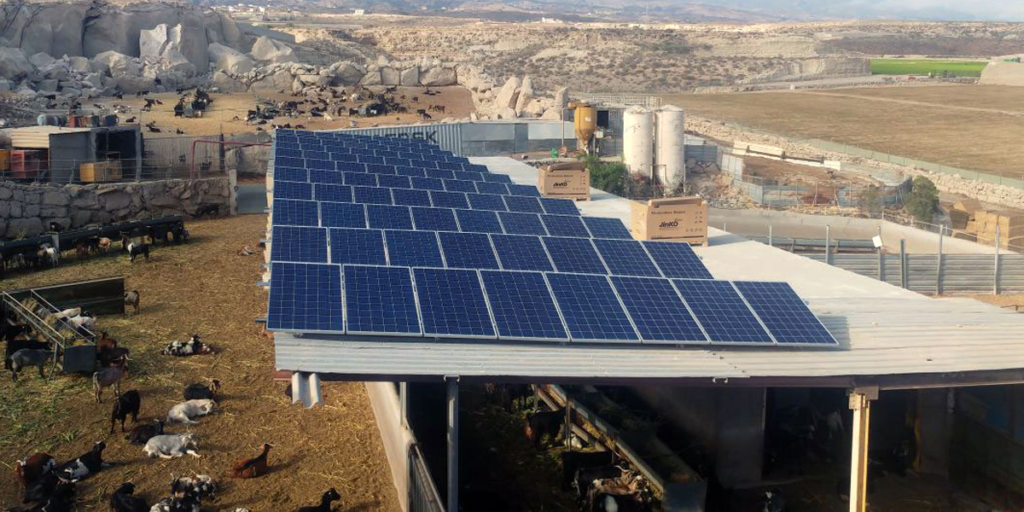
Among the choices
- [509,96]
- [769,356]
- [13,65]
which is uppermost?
→ [13,65]

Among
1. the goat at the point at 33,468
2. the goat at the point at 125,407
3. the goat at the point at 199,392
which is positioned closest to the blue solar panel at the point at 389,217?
the goat at the point at 199,392

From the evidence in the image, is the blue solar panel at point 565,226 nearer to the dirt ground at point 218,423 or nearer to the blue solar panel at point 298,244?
the dirt ground at point 218,423

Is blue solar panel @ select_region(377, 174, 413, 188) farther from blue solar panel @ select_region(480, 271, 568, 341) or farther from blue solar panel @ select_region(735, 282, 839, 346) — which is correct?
blue solar panel @ select_region(735, 282, 839, 346)

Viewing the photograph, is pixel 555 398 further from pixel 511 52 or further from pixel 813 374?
pixel 511 52

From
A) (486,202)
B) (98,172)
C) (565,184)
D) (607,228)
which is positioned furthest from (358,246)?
(98,172)

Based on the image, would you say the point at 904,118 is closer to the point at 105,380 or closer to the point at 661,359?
the point at 105,380

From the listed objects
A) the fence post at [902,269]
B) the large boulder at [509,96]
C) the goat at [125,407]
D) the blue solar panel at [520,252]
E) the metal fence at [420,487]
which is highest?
the large boulder at [509,96]

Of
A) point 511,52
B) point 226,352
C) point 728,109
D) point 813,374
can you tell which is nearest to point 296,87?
point 728,109
